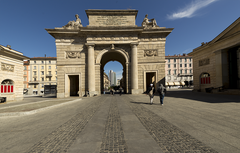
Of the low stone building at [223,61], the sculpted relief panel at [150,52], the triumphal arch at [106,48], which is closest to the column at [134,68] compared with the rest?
the triumphal arch at [106,48]

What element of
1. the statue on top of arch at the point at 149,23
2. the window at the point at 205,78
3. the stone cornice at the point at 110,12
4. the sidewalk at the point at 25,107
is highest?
the stone cornice at the point at 110,12

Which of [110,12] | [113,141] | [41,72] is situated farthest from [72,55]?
[41,72]

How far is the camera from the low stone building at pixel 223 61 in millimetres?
15836

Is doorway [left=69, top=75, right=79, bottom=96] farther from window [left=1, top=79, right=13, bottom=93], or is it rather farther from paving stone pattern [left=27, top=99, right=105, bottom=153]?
paving stone pattern [left=27, top=99, right=105, bottom=153]

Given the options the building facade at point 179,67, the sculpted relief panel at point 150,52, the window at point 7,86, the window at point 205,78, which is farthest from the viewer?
the building facade at point 179,67

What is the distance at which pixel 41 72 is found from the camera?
167 feet

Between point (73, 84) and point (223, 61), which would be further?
point (73, 84)

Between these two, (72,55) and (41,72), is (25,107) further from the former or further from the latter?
(41,72)

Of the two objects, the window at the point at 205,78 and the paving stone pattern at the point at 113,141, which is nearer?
the paving stone pattern at the point at 113,141

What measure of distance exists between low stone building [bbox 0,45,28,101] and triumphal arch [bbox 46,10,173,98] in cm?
518

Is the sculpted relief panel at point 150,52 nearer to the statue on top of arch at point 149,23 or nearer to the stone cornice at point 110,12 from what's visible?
the statue on top of arch at point 149,23

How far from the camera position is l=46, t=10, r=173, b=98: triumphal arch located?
1941 centimetres

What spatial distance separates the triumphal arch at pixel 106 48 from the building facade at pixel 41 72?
120 feet

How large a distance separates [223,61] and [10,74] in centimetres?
3120
